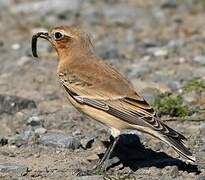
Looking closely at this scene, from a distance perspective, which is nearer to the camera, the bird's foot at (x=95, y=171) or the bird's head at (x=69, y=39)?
the bird's foot at (x=95, y=171)

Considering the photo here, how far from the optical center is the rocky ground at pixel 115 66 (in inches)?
337

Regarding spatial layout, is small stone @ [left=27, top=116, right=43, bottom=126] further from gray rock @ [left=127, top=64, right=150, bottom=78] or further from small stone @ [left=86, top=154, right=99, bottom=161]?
gray rock @ [left=127, top=64, right=150, bottom=78]

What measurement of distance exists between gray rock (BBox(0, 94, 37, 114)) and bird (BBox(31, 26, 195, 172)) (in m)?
1.53

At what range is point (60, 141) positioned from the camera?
9.05 metres

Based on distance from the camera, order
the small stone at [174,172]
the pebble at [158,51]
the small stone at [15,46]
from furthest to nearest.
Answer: the small stone at [15,46]
the pebble at [158,51]
the small stone at [174,172]

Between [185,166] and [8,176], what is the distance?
1.88 m

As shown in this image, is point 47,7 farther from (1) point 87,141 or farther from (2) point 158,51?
(1) point 87,141

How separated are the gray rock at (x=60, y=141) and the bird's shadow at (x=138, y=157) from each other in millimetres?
387

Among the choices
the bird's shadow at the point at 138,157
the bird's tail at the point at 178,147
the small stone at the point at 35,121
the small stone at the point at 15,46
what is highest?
the bird's tail at the point at 178,147

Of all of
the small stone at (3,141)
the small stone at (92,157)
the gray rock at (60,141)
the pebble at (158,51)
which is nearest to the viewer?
the small stone at (92,157)

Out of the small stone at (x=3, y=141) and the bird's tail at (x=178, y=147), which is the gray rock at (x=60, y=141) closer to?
the small stone at (x=3, y=141)

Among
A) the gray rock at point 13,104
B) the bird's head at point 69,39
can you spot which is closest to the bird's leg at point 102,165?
the bird's head at point 69,39

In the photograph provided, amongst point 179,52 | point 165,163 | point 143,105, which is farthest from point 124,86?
point 179,52

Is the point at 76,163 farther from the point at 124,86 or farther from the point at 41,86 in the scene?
the point at 41,86
